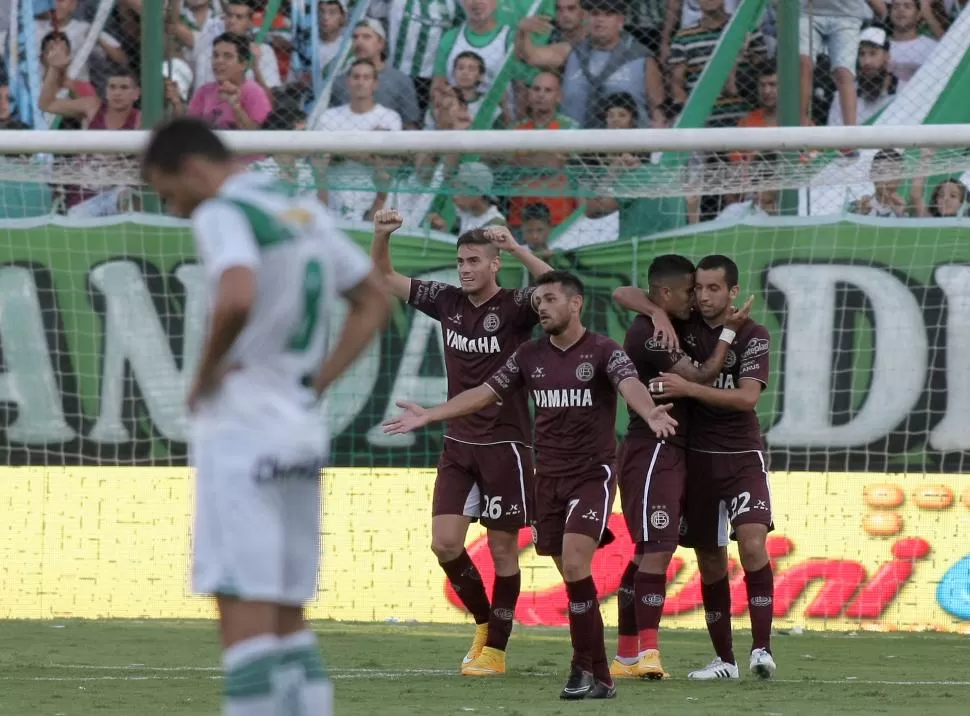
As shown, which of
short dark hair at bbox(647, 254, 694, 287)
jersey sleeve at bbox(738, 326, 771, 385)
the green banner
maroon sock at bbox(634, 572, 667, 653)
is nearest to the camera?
maroon sock at bbox(634, 572, 667, 653)

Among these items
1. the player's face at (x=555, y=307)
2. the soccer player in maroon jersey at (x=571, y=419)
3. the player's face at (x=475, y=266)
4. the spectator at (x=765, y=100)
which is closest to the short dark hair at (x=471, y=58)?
the spectator at (x=765, y=100)

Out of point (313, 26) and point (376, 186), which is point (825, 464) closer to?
point (376, 186)

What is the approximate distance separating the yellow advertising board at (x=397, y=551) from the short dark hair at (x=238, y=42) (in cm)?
359

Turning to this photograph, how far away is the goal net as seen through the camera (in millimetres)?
10258

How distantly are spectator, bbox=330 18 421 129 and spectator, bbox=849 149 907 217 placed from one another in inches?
141

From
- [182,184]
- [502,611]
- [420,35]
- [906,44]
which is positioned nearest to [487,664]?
[502,611]

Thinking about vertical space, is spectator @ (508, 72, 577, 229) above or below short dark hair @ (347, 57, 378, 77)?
below

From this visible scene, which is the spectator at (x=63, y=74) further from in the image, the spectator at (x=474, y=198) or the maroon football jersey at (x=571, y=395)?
the maroon football jersey at (x=571, y=395)

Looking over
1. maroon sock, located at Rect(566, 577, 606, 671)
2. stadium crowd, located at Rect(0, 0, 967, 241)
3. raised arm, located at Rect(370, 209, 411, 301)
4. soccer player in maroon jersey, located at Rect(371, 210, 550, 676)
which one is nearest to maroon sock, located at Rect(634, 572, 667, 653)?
maroon sock, located at Rect(566, 577, 606, 671)

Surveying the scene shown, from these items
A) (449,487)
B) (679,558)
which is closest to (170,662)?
(449,487)

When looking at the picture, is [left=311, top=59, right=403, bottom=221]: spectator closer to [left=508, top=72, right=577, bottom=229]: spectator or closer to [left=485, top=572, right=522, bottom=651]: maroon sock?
[left=508, top=72, right=577, bottom=229]: spectator

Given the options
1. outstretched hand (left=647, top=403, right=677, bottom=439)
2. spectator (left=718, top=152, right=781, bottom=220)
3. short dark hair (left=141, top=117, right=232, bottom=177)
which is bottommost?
outstretched hand (left=647, top=403, right=677, bottom=439)

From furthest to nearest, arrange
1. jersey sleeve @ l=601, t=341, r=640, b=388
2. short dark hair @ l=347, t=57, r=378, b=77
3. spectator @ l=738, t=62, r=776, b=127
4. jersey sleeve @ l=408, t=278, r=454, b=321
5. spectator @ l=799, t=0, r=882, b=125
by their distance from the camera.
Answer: short dark hair @ l=347, t=57, r=378, b=77, spectator @ l=738, t=62, r=776, b=127, spectator @ l=799, t=0, r=882, b=125, jersey sleeve @ l=408, t=278, r=454, b=321, jersey sleeve @ l=601, t=341, r=640, b=388

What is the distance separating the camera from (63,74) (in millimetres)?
12305
